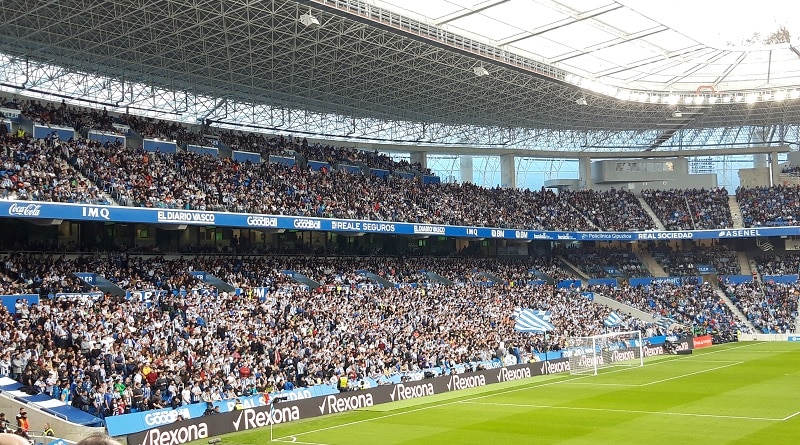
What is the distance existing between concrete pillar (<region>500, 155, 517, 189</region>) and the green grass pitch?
34441mm

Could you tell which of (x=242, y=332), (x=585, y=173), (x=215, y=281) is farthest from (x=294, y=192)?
(x=585, y=173)

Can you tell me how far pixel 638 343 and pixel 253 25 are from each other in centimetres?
2902

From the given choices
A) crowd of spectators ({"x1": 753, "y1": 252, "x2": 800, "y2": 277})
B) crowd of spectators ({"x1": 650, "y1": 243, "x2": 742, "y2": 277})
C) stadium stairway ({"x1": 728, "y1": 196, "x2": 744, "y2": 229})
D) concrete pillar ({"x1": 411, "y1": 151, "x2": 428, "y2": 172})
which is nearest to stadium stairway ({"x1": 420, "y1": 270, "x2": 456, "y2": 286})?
concrete pillar ({"x1": 411, "y1": 151, "x2": 428, "y2": 172})

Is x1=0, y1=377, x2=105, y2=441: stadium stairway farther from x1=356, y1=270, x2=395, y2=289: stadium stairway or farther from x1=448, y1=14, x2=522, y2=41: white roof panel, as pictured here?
x1=448, y1=14, x2=522, y2=41: white roof panel

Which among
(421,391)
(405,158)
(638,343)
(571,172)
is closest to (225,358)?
(421,391)

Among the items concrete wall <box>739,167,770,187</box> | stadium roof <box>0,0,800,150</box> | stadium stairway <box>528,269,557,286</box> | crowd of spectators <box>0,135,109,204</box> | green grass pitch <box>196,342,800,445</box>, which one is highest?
stadium roof <box>0,0,800,150</box>

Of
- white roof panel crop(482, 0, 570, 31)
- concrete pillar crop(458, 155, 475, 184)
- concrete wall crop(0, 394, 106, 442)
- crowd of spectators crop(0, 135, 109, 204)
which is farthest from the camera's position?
concrete pillar crop(458, 155, 475, 184)

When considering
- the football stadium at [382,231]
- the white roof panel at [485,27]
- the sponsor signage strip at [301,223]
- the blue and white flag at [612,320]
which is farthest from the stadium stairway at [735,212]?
the white roof panel at [485,27]

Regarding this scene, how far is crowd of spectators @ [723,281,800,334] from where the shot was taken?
199 feet

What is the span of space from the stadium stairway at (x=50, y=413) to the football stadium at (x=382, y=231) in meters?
0.10

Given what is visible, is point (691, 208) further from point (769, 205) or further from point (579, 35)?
point (579, 35)

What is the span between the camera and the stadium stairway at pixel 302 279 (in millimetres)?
44131

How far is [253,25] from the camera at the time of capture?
39688 millimetres

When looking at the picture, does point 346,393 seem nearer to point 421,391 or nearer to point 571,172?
point 421,391
